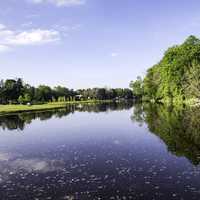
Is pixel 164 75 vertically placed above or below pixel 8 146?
above

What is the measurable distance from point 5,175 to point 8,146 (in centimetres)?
1074

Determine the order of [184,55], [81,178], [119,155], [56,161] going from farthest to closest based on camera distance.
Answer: [184,55] < [119,155] < [56,161] < [81,178]

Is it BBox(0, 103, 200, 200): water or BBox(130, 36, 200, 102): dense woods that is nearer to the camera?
BBox(0, 103, 200, 200): water

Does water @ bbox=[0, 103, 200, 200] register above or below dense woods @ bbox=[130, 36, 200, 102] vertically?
below

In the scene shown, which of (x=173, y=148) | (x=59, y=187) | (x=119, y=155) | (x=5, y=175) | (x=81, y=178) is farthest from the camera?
(x=173, y=148)

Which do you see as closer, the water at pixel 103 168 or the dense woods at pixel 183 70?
the water at pixel 103 168

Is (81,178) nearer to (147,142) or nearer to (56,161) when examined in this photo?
(56,161)

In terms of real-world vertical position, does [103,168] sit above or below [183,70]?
below

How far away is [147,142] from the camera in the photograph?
26.3 meters

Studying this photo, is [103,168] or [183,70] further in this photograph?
[183,70]

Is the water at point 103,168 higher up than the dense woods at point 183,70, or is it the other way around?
the dense woods at point 183,70

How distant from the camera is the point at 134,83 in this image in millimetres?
186000

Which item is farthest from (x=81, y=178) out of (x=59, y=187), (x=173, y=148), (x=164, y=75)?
(x=164, y=75)

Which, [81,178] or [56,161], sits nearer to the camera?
[81,178]
